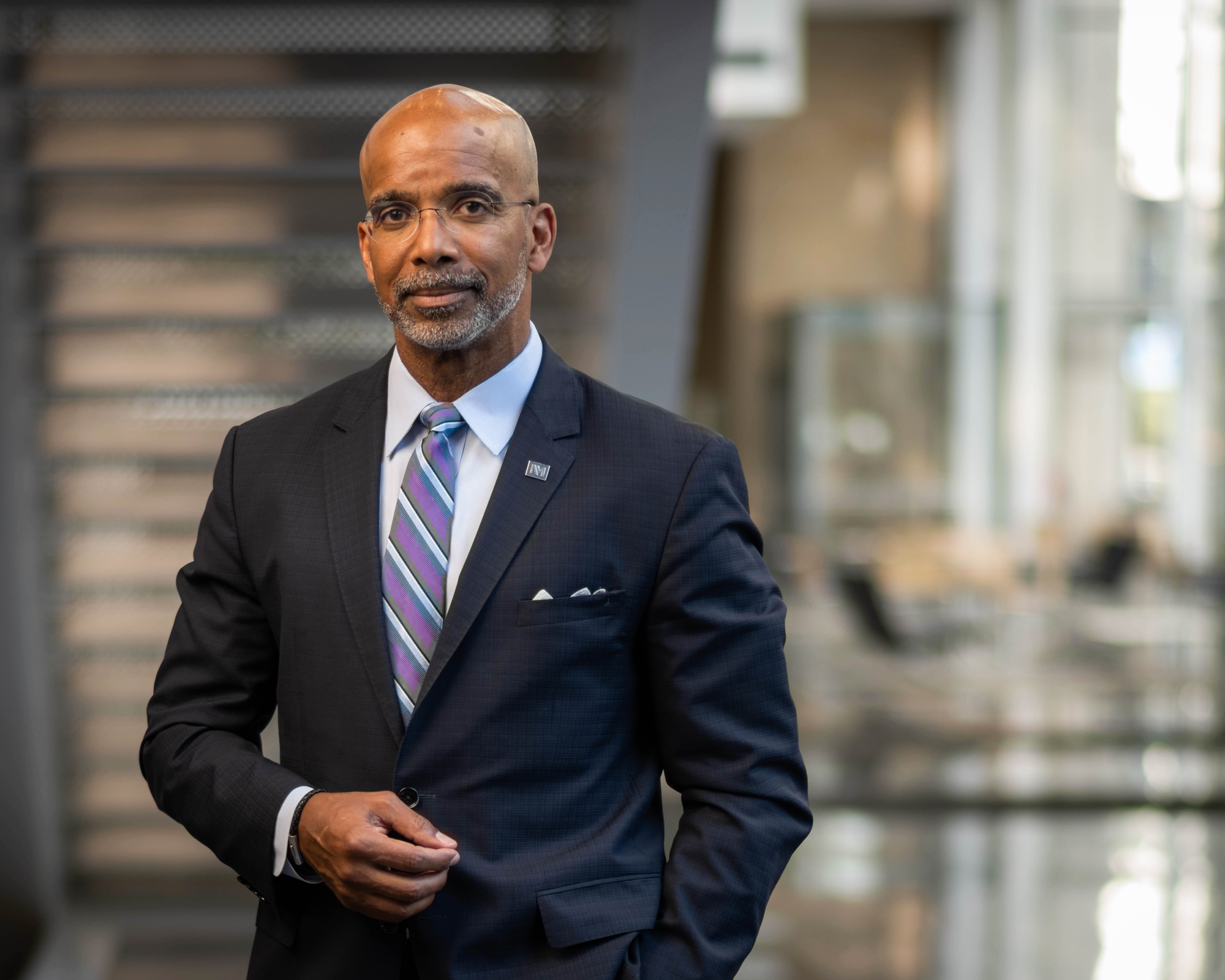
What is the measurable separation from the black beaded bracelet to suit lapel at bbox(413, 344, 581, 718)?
0.18 m

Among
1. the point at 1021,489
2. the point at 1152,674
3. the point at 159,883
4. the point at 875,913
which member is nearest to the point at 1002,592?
the point at 1152,674

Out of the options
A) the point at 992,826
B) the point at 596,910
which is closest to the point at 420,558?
the point at 596,910

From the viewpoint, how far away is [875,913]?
15.9 ft

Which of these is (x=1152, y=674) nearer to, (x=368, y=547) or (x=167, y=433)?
(x=167, y=433)

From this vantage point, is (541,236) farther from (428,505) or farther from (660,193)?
(660,193)

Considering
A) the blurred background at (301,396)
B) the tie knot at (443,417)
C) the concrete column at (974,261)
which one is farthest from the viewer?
the concrete column at (974,261)

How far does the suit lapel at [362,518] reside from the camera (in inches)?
57.6

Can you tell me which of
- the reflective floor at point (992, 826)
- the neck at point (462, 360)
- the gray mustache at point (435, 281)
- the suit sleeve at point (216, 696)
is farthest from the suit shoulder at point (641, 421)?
the reflective floor at point (992, 826)

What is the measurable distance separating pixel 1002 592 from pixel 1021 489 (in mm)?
6058

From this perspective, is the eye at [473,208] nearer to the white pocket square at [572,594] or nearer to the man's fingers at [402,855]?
the white pocket square at [572,594]

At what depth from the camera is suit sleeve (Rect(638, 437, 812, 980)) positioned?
1484 millimetres

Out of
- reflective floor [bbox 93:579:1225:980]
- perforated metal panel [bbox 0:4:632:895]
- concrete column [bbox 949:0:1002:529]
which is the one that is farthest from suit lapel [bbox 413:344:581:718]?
concrete column [bbox 949:0:1002:529]

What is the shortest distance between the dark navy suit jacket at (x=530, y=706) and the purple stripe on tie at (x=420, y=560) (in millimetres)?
37

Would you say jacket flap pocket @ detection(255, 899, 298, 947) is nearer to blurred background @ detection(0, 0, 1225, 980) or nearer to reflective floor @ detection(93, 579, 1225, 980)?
blurred background @ detection(0, 0, 1225, 980)
